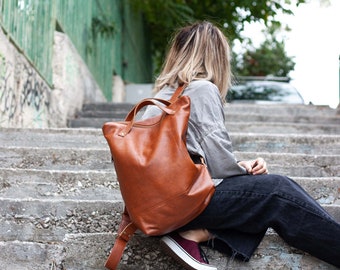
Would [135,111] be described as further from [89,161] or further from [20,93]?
[20,93]

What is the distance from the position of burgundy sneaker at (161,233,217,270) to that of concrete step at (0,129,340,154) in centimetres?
241

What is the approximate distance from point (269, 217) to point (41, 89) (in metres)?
4.96

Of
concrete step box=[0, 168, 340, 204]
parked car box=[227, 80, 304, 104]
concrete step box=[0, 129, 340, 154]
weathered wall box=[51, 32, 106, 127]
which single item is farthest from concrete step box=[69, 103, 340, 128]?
concrete step box=[0, 168, 340, 204]

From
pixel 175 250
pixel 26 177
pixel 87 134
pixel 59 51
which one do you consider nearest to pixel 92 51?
pixel 59 51

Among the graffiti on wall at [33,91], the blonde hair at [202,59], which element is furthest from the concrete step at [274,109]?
the blonde hair at [202,59]

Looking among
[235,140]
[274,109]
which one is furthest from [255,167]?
[274,109]

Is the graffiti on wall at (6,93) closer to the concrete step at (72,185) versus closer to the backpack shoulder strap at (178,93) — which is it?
the concrete step at (72,185)

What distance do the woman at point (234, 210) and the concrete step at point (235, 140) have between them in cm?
235

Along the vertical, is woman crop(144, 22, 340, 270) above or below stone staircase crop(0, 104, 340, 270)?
above

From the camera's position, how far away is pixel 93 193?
12.6 ft

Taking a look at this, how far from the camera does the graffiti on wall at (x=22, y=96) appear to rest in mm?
5805

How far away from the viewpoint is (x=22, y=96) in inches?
253

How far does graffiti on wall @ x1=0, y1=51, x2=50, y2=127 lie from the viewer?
5.80 metres

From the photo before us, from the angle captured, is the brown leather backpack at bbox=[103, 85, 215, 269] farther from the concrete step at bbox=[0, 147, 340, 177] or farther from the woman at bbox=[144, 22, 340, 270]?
the concrete step at bbox=[0, 147, 340, 177]
